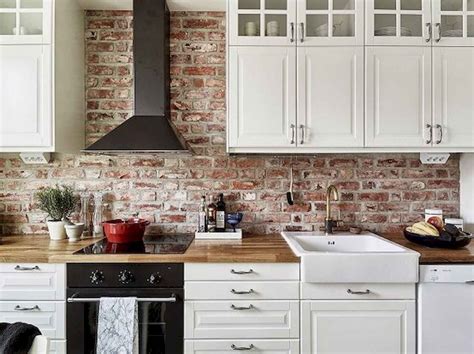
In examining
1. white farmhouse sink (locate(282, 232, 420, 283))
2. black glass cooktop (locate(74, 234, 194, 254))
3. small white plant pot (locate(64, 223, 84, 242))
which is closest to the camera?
white farmhouse sink (locate(282, 232, 420, 283))

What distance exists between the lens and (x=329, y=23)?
2.09m

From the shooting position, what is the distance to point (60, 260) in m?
1.76

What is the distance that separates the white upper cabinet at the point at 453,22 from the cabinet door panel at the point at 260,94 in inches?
35.3

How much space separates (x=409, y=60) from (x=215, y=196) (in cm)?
150

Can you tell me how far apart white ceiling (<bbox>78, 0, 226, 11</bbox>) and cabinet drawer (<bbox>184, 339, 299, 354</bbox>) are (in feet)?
6.76

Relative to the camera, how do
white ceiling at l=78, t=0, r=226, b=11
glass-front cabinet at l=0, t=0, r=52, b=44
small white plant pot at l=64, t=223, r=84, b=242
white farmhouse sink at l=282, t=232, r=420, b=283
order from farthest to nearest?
white ceiling at l=78, t=0, r=226, b=11
small white plant pot at l=64, t=223, r=84, b=242
glass-front cabinet at l=0, t=0, r=52, b=44
white farmhouse sink at l=282, t=232, r=420, b=283

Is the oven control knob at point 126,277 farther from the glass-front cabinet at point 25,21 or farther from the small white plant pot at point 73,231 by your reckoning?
the glass-front cabinet at point 25,21

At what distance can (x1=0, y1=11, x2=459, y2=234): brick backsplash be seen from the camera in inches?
93.4

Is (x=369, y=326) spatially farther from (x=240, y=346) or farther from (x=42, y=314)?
(x=42, y=314)

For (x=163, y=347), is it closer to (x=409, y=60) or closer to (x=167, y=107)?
(x=167, y=107)

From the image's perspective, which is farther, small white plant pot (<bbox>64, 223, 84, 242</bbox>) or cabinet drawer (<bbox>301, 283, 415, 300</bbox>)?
small white plant pot (<bbox>64, 223, 84, 242</bbox>)

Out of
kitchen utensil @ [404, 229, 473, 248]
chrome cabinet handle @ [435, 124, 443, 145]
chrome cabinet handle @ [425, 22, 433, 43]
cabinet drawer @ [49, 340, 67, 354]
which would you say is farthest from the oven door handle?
chrome cabinet handle @ [425, 22, 433, 43]

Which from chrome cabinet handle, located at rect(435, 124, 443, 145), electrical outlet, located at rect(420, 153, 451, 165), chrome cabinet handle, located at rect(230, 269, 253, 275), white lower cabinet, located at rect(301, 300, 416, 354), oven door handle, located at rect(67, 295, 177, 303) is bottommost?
white lower cabinet, located at rect(301, 300, 416, 354)

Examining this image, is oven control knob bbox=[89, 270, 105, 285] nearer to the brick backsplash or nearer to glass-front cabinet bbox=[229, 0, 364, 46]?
the brick backsplash
